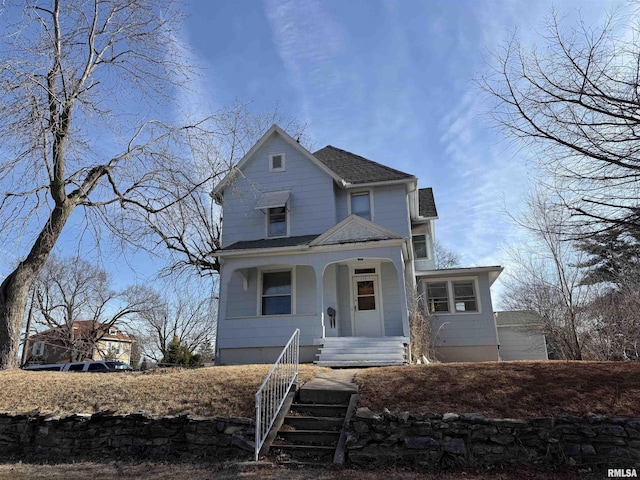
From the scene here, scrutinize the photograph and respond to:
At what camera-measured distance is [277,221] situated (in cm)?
1427

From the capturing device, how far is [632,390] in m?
5.91

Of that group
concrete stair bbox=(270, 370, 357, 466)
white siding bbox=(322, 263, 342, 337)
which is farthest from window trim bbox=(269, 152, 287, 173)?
concrete stair bbox=(270, 370, 357, 466)

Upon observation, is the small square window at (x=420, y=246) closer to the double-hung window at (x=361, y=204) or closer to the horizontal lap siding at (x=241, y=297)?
the double-hung window at (x=361, y=204)

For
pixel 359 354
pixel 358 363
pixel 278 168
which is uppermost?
pixel 278 168

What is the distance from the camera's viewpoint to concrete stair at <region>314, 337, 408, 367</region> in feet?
32.9

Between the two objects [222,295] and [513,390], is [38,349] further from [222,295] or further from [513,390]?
[513,390]

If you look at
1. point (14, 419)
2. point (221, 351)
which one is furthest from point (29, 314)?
point (14, 419)

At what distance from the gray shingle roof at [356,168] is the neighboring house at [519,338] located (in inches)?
327

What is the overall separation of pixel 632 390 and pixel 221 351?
992cm

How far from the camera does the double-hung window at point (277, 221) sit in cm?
1413

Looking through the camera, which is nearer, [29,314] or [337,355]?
[337,355]

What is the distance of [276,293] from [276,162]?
4.76 m

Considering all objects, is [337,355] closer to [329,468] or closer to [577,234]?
[329,468]

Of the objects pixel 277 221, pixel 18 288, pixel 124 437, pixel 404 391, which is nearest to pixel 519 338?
pixel 277 221
